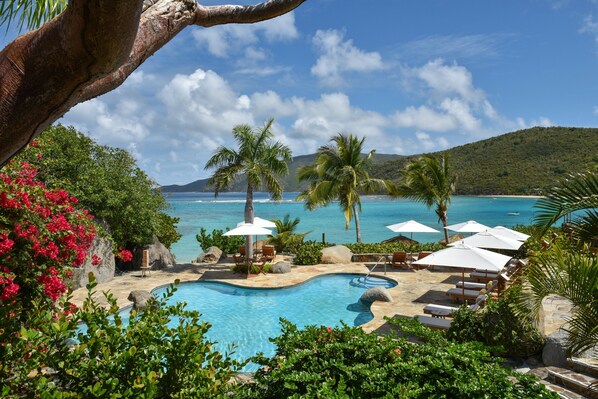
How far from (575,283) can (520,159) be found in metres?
78.9

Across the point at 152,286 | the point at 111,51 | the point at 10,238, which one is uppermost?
the point at 111,51

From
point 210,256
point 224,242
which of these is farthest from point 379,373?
point 224,242

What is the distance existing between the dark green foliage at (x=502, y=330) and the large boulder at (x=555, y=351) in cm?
22

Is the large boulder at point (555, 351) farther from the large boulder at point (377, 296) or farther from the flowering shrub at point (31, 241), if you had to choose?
the flowering shrub at point (31, 241)

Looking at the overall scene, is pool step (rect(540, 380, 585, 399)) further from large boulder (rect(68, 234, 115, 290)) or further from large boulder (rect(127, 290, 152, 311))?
large boulder (rect(68, 234, 115, 290))

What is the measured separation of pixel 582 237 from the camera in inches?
174

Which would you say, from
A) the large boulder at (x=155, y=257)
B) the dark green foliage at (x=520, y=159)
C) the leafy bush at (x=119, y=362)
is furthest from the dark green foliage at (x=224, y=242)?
the dark green foliage at (x=520, y=159)

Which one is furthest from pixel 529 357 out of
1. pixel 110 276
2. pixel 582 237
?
pixel 110 276

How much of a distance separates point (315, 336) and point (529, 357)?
5.09 meters

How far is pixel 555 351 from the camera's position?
661 centimetres

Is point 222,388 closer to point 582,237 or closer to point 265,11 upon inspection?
point 265,11

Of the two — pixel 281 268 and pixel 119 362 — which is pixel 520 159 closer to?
pixel 281 268

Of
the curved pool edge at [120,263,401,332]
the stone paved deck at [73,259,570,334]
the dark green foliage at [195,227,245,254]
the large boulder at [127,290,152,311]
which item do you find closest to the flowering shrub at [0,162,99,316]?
the stone paved deck at [73,259,570,334]

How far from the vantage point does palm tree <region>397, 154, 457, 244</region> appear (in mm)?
21156
